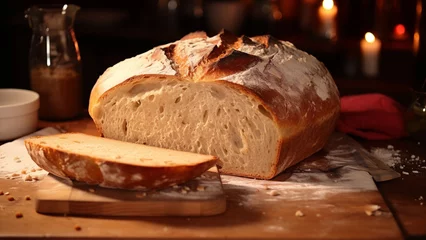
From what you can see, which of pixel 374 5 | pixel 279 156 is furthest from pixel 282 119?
pixel 374 5

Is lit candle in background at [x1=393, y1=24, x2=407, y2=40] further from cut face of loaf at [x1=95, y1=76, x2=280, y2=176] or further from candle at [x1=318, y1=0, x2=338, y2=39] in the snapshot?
cut face of loaf at [x1=95, y1=76, x2=280, y2=176]

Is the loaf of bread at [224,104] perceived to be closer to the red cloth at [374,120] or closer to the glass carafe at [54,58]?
the red cloth at [374,120]

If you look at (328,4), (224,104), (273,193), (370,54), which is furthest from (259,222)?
(328,4)

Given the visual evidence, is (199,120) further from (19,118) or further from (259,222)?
(19,118)

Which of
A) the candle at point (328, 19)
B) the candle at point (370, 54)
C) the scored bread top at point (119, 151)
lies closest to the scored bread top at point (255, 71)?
the scored bread top at point (119, 151)

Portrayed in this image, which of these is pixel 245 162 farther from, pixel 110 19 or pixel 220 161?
pixel 110 19
